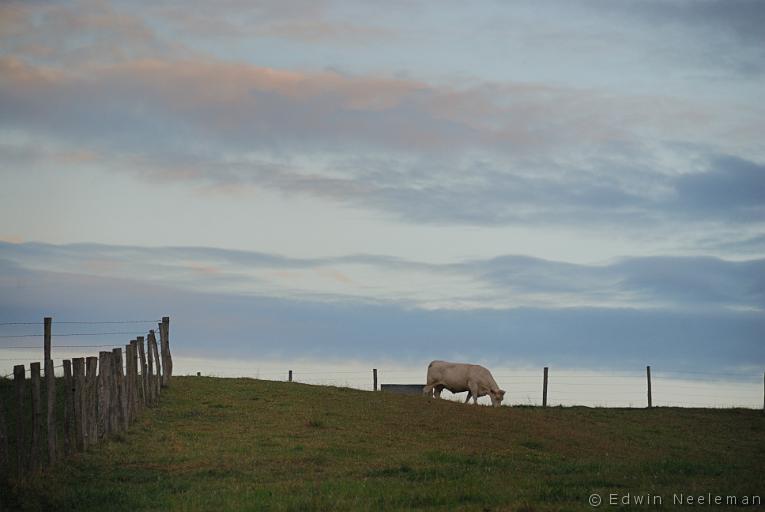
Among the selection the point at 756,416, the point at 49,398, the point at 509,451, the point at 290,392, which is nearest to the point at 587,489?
the point at 509,451

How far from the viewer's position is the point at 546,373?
46375 mm

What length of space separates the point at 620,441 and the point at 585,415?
26.7ft

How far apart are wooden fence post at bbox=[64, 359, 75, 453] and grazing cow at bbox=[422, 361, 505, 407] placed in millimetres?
23709

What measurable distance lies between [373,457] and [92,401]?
674 centimetres

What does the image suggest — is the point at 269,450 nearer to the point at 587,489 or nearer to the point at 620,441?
the point at 587,489

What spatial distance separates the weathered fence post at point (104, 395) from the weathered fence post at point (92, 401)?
341 mm

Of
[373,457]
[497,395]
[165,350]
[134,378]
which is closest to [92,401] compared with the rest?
[134,378]

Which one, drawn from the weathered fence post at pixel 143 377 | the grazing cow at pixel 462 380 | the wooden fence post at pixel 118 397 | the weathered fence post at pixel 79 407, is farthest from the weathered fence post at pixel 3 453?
the grazing cow at pixel 462 380

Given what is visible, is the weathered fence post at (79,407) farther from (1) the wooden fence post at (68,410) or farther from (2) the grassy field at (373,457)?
(2) the grassy field at (373,457)

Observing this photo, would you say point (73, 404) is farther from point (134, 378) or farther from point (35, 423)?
point (134, 378)

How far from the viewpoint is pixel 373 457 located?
854 inches

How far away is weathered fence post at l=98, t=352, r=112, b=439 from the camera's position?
23.2 meters

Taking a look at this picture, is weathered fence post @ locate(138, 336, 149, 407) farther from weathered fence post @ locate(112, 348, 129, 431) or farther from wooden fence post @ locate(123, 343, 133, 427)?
weathered fence post @ locate(112, 348, 129, 431)

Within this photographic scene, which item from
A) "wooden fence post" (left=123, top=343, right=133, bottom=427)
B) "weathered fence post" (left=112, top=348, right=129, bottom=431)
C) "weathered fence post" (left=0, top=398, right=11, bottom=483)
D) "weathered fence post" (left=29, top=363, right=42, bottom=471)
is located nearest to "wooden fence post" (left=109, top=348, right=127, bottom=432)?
"weathered fence post" (left=112, top=348, right=129, bottom=431)
